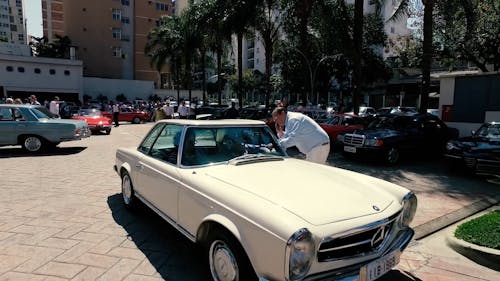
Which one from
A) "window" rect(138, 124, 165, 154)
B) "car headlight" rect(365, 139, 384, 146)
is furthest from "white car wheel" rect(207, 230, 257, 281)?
"car headlight" rect(365, 139, 384, 146)

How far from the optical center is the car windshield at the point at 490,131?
8.86 metres

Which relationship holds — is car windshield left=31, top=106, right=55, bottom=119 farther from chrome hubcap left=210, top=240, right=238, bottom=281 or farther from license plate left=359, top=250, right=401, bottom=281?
license plate left=359, top=250, right=401, bottom=281

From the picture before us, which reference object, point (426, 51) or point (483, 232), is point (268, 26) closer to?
point (426, 51)

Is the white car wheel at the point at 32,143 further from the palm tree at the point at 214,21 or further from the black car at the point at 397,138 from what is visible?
the palm tree at the point at 214,21

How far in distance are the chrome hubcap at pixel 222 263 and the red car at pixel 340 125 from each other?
1017 cm

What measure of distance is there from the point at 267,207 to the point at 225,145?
5.08ft

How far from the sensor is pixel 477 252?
4.09 metres

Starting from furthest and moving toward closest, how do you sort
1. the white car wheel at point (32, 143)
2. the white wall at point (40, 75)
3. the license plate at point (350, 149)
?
the white wall at point (40, 75) < the white car wheel at point (32, 143) < the license plate at point (350, 149)

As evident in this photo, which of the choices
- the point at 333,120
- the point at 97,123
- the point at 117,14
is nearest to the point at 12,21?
the point at 117,14

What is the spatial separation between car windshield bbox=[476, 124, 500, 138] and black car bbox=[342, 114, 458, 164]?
176 centimetres

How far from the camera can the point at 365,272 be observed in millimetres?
2713

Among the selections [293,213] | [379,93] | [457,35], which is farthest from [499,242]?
[379,93]

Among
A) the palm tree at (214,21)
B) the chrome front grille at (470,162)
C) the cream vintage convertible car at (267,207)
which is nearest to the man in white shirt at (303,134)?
the cream vintage convertible car at (267,207)

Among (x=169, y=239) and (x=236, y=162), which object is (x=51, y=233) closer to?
(x=169, y=239)
